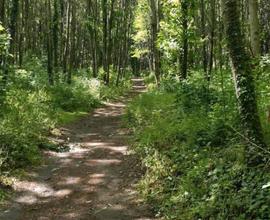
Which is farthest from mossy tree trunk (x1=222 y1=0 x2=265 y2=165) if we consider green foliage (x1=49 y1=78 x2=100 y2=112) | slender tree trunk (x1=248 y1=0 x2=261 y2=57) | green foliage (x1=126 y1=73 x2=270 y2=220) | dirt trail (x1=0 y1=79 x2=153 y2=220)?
green foliage (x1=49 y1=78 x2=100 y2=112)

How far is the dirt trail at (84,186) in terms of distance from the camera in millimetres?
8125

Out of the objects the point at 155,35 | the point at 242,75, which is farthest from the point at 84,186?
the point at 155,35

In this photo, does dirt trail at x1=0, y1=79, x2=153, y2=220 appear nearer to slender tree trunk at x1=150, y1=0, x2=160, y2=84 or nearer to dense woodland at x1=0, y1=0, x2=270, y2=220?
dense woodland at x1=0, y1=0, x2=270, y2=220

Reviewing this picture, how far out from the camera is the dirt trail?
8.12m

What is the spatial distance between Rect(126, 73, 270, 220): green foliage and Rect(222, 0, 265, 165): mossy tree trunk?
0.48 meters

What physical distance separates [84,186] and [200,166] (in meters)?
A: 2.90

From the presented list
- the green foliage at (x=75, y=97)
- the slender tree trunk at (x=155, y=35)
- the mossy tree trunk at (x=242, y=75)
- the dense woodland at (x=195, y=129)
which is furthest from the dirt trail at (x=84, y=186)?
the slender tree trunk at (x=155, y=35)

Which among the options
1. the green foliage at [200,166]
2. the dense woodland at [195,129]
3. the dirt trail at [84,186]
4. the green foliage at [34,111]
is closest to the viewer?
the green foliage at [200,166]

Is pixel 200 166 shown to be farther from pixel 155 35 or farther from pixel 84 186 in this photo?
pixel 155 35

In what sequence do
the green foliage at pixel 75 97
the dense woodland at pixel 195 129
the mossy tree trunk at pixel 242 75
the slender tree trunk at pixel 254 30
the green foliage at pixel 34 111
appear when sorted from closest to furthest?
the dense woodland at pixel 195 129 → the mossy tree trunk at pixel 242 75 → the green foliage at pixel 34 111 → the slender tree trunk at pixel 254 30 → the green foliage at pixel 75 97

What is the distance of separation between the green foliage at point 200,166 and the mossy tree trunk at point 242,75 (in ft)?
1.57

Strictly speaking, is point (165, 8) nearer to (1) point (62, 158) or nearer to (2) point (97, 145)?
(2) point (97, 145)

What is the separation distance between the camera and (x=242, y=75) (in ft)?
23.4

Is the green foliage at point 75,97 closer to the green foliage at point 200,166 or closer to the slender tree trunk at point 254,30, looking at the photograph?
the green foliage at point 200,166
